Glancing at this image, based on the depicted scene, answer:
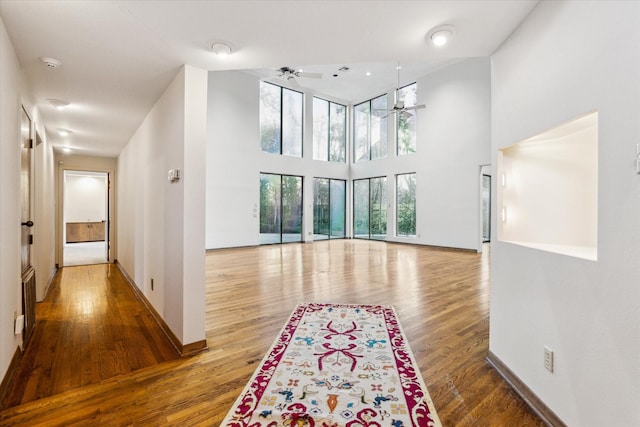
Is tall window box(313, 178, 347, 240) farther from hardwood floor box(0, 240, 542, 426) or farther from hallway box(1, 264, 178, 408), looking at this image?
hallway box(1, 264, 178, 408)

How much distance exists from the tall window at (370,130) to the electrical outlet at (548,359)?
A: 9.60 metres

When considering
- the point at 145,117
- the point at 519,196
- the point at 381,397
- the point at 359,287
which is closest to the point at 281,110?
the point at 145,117

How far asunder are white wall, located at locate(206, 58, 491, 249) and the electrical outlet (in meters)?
7.02

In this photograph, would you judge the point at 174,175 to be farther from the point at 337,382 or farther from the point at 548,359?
the point at 548,359

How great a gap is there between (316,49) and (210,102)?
23.5 feet

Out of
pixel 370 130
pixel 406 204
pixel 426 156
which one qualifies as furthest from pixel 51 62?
pixel 370 130

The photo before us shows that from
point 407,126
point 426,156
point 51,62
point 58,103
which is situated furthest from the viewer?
point 407,126

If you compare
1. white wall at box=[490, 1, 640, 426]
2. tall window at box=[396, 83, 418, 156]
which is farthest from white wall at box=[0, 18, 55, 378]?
tall window at box=[396, 83, 418, 156]

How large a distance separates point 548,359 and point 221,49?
2.89m

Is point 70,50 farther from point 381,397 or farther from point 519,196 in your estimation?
point 519,196

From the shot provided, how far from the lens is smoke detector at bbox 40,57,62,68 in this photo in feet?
7.87

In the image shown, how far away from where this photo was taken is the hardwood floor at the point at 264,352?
1749 mm

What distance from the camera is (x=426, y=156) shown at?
9.33 metres

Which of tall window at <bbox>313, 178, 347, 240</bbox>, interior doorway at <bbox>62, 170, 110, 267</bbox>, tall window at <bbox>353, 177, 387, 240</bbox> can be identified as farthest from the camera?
interior doorway at <bbox>62, 170, 110, 267</bbox>
